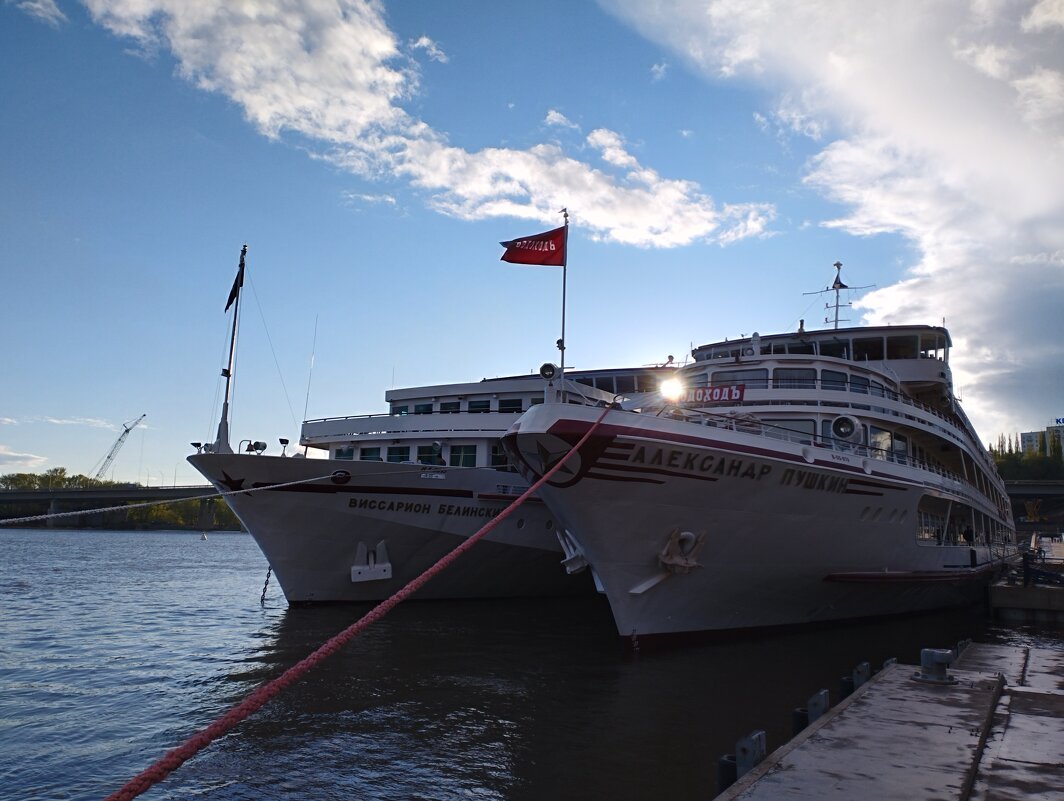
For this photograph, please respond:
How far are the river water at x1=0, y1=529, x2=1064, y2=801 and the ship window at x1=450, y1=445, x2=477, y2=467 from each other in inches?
180

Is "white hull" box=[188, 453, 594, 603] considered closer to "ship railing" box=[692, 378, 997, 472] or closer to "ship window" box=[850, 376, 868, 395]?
"ship railing" box=[692, 378, 997, 472]

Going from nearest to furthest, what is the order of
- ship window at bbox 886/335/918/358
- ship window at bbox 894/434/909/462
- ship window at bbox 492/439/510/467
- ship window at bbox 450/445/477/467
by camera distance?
ship window at bbox 894/434/909/462 < ship window at bbox 492/439/510/467 < ship window at bbox 450/445/477/467 < ship window at bbox 886/335/918/358

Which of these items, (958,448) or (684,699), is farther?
(958,448)

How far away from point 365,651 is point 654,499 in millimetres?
6876

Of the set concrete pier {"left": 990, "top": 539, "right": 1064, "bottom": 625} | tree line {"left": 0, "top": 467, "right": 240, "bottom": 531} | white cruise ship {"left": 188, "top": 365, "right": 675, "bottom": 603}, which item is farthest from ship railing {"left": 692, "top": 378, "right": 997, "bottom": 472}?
tree line {"left": 0, "top": 467, "right": 240, "bottom": 531}

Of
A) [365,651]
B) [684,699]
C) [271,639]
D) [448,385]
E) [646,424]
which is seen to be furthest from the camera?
[448,385]

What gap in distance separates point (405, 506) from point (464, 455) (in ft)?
12.9

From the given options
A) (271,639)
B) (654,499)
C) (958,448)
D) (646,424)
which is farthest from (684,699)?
(958,448)

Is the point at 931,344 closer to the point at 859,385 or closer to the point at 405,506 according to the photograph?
the point at 859,385

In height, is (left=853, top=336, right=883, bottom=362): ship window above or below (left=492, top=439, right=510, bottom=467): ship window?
above

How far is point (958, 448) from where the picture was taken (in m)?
24.2

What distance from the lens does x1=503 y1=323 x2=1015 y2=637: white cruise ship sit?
1419 cm

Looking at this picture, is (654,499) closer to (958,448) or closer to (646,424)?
(646,424)

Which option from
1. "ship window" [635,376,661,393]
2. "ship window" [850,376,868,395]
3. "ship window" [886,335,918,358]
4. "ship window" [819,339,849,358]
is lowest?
"ship window" [850,376,868,395]
